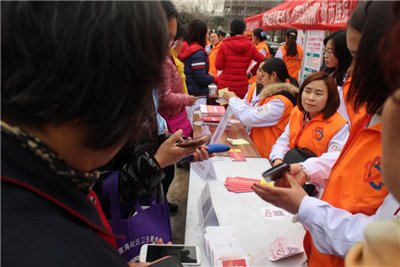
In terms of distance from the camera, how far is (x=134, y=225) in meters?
1.21

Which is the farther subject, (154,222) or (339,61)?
(339,61)

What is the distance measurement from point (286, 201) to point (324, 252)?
25 cm

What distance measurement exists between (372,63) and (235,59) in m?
4.01

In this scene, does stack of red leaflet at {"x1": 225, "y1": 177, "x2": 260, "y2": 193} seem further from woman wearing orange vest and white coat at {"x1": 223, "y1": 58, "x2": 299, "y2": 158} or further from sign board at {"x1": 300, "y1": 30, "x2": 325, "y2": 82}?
sign board at {"x1": 300, "y1": 30, "x2": 325, "y2": 82}

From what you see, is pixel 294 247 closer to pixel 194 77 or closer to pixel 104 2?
pixel 104 2

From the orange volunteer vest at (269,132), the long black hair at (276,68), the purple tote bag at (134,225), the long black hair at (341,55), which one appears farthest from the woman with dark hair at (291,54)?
the purple tote bag at (134,225)

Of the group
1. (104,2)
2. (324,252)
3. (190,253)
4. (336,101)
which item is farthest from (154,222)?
(336,101)

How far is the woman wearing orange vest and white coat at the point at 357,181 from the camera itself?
889 mm

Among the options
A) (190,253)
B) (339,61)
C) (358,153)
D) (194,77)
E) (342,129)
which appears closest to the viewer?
(358,153)

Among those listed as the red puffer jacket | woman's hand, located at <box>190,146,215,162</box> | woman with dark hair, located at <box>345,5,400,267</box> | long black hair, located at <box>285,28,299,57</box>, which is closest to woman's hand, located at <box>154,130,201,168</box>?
woman's hand, located at <box>190,146,215,162</box>

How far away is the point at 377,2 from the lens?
34.9 inches

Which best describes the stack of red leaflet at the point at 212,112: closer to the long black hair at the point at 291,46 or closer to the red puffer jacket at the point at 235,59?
the red puffer jacket at the point at 235,59

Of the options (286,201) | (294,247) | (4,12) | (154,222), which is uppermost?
(4,12)

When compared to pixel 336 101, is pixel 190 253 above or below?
below
